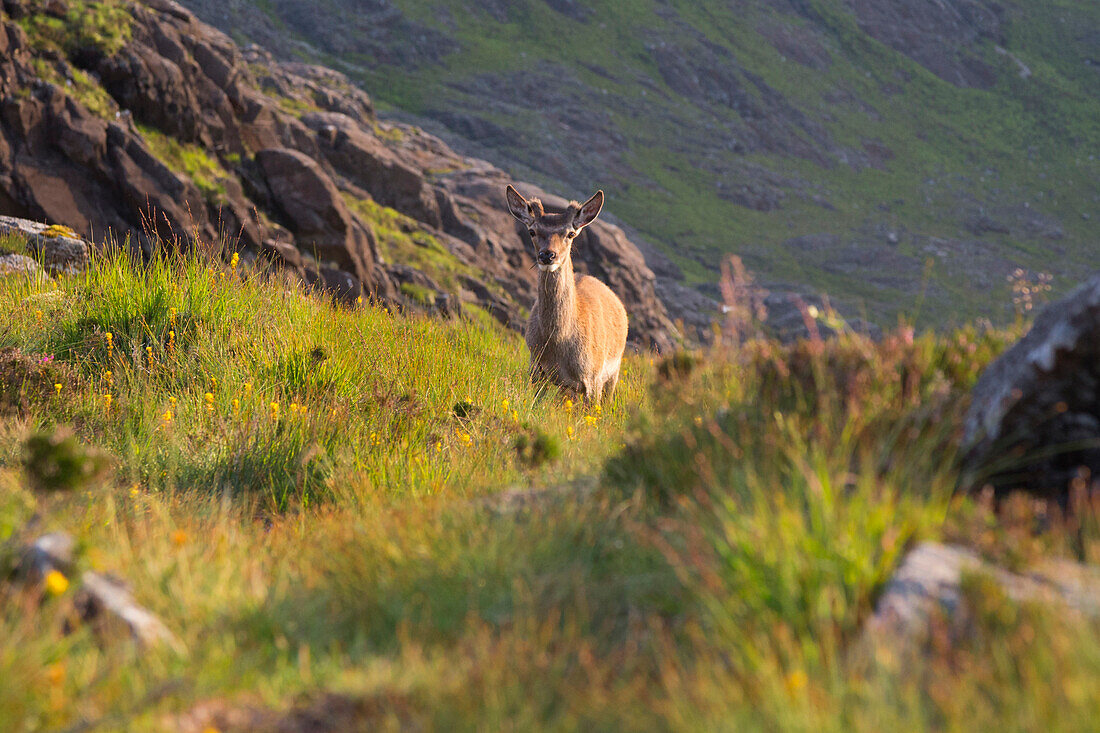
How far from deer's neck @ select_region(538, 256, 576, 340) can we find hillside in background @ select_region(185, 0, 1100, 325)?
57.0 meters

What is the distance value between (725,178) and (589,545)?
315 feet

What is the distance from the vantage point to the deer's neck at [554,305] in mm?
10039

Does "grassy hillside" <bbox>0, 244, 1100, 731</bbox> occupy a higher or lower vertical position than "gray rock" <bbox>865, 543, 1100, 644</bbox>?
lower

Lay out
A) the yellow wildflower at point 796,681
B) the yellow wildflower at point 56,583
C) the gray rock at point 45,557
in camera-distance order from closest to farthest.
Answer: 1. the yellow wildflower at point 796,681
2. the yellow wildflower at point 56,583
3. the gray rock at point 45,557

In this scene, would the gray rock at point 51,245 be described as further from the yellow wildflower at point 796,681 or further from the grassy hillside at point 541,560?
the yellow wildflower at point 796,681

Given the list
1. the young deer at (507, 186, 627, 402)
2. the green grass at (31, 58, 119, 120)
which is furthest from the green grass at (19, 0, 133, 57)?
the young deer at (507, 186, 627, 402)

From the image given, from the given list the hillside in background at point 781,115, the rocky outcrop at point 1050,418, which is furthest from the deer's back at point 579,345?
the hillside in background at point 781,115

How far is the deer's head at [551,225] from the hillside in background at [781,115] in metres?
56.4

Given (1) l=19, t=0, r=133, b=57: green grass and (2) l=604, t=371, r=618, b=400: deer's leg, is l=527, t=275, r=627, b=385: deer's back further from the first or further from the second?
(1) l=19, t=0, r=133, b=57: green grass

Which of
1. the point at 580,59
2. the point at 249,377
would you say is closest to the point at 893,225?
the point at 580,59

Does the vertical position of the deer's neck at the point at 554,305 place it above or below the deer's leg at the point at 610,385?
above

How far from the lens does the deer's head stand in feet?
32.1

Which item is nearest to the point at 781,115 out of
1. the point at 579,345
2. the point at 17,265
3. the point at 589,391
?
the point at 579,345

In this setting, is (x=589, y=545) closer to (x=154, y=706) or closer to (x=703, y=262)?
(x=154, y=706)
